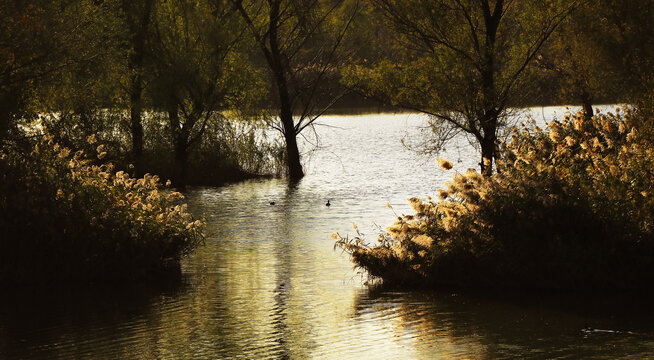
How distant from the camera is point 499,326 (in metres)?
14.2

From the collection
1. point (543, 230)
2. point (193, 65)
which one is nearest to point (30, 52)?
point (543, 230)

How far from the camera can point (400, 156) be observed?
52.6m

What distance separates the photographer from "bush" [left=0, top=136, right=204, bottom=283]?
58.5 ft

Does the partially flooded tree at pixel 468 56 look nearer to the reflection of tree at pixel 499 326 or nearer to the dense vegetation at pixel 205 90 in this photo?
the dense vegetation at pixel 205 90

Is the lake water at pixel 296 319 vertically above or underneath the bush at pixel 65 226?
underneath

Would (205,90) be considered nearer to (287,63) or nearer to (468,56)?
(287,63)

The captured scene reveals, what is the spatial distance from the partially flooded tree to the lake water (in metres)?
8.87

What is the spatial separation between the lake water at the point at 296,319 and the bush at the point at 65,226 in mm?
796

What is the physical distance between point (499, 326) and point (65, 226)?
871 cm

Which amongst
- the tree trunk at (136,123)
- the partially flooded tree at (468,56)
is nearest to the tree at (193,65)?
the tree trunk at (136,123)

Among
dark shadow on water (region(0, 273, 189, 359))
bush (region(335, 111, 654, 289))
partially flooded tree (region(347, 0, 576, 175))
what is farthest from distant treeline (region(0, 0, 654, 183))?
bush (region(335, 111, 654, 289))

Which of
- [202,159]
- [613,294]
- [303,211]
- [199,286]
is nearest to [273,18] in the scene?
[202,159]

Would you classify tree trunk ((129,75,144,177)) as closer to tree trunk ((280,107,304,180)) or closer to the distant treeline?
the distant treeline

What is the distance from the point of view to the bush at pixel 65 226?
58.5 feet
